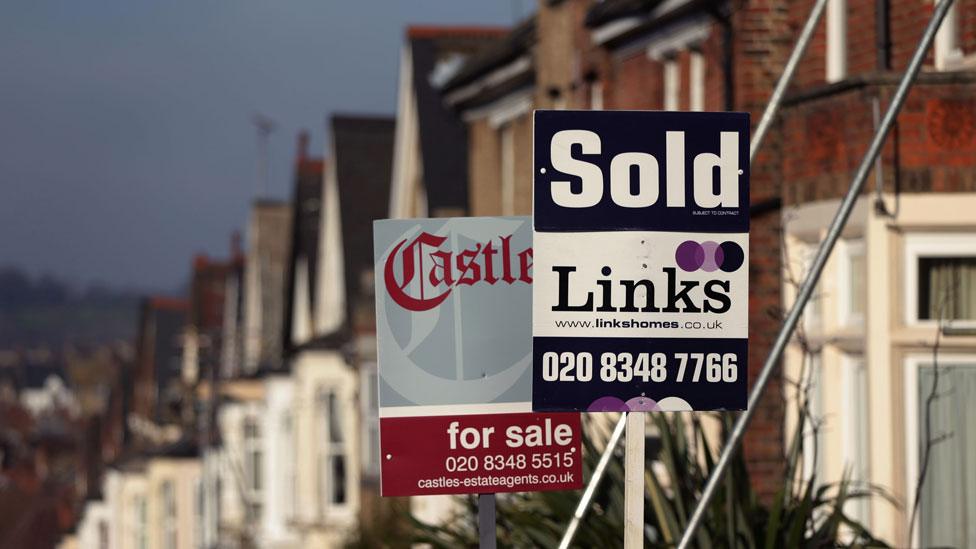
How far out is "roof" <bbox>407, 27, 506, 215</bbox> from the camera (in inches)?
1099

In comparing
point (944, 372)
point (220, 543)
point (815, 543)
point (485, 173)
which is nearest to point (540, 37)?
point (485, 173)

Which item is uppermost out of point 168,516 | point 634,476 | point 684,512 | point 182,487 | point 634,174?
point 634,174

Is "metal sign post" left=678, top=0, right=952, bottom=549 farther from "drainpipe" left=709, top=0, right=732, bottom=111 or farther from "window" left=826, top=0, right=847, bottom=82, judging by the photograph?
"drainpipe" left=709, top=0, right=732, bottom=111

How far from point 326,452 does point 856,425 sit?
68.9 ft

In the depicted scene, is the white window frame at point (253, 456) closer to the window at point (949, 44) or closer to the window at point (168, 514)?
the window at point (168, 514)

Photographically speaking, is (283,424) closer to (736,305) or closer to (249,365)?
(249,365)

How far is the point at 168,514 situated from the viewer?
47875mm

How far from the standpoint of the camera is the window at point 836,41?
1298cm

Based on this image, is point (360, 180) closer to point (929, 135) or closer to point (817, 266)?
point (929, 135)

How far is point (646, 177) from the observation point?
6969 millimetres

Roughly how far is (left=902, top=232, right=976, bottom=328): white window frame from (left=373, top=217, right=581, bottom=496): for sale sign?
402 cm

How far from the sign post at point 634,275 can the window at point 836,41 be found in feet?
20.5

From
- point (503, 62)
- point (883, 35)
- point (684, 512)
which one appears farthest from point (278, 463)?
point (684, 512)

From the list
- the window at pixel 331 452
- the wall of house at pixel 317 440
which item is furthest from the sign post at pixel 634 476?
the window at pixel 331 452
